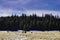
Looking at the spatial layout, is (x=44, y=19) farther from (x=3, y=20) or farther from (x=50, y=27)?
(x=3, y=20)

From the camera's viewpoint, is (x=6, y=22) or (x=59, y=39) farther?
(x=6, y=22)

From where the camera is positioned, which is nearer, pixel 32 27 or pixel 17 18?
pixel 17 18

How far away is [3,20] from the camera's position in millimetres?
73062

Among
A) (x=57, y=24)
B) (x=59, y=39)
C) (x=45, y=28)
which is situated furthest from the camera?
(x=45, y=28)

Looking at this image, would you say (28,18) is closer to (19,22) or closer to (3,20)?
(19,22)

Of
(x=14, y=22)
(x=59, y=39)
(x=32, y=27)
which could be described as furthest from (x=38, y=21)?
(x=59, y=39)

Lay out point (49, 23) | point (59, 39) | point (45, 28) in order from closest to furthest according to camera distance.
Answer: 1. point (59, 39)
2. point (49, 23)
3. point (45, 28)

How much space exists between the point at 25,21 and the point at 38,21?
17.4 ft

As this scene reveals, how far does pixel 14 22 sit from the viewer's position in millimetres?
76250

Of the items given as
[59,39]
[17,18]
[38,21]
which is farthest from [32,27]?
[59,39]

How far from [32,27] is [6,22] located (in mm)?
9717

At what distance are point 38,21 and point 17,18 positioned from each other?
809cm

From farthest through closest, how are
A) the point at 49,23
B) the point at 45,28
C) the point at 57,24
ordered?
the point at 45,28 → the point at 49,23 → the point at 57,24

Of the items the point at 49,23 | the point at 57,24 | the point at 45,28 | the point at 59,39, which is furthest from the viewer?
the point at 45,28
